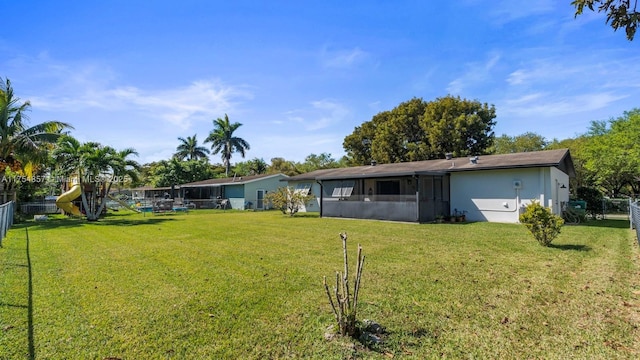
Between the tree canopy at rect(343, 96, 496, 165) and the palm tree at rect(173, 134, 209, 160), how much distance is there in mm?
25270

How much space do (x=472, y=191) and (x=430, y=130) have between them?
53.5 ft

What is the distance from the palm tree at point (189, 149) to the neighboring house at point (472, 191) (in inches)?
1360

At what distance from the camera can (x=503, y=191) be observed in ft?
48.7

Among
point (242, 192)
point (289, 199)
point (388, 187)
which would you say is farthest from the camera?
point (242, 192)

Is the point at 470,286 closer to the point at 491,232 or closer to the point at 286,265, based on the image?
the point at 286,265

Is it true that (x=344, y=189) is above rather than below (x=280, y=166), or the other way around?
below

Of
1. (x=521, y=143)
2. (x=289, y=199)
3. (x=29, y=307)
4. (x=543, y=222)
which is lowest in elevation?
(x=29, y=307)

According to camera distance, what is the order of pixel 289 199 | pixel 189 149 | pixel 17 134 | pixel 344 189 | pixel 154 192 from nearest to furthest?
pixel 17 134
pixel 344 189
pixel 289 199
pixel 154 192
pixel 189 149

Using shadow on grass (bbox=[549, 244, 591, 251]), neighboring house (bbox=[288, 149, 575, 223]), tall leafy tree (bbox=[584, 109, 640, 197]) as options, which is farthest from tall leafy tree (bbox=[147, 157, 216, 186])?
tall leafy tree (bbox=[584, 109, 640, 197])

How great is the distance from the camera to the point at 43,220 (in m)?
17.4

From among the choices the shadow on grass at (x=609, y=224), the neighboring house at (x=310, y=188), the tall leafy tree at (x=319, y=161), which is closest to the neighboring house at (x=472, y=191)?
the shadow on grass at (x=609, y=224)

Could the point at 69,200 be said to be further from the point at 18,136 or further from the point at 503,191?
the point at 503,191

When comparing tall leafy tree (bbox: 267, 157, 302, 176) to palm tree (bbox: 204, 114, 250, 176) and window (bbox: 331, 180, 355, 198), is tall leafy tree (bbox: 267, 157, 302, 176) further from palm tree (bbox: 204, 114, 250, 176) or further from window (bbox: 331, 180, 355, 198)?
window (bbox: 331, 180, 355, 198)

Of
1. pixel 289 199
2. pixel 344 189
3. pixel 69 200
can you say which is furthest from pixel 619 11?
pixel 69 200
